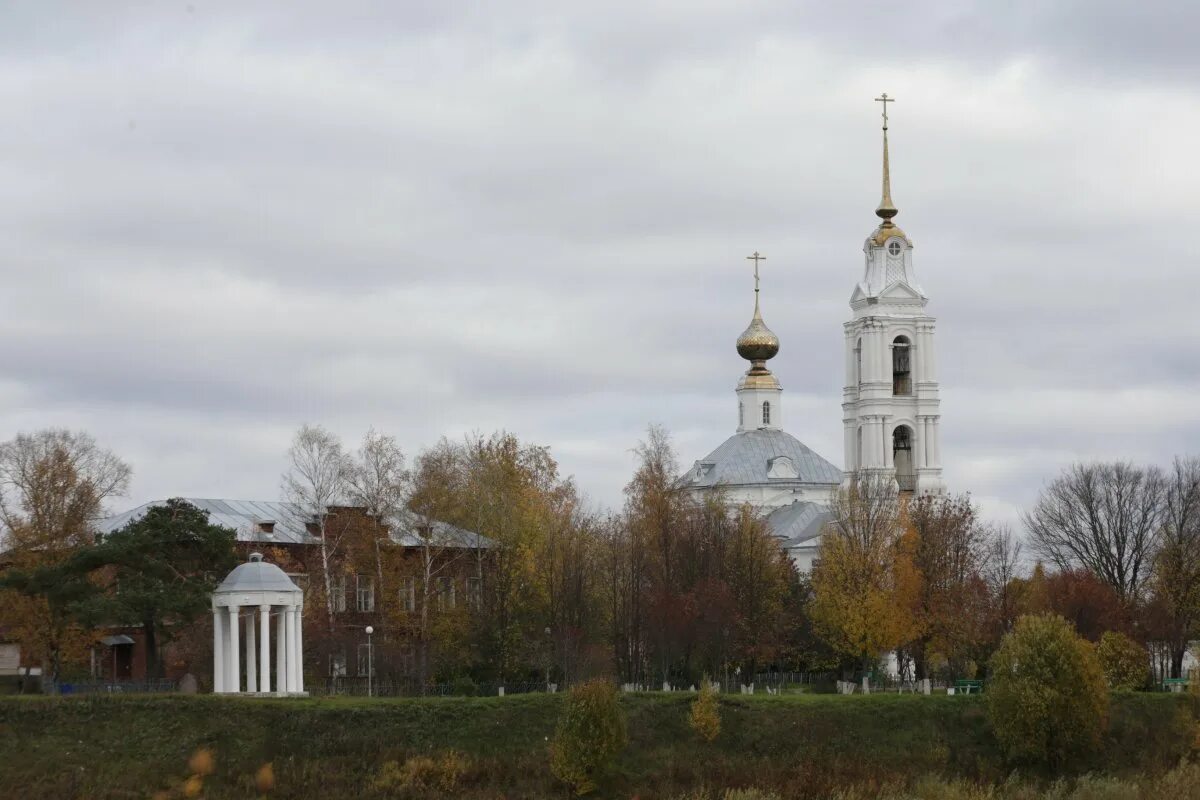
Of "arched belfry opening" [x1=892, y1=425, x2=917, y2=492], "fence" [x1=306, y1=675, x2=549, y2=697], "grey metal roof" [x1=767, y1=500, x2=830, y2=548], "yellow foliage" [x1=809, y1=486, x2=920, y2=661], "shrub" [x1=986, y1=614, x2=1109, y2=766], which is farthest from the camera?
"arched belfry opening" [x1=892, y1=425, x2=917, y2=492]

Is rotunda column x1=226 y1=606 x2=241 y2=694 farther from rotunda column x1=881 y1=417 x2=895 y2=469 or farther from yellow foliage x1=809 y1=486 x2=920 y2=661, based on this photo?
rotunda column x1=881 y1=417 x2=895 y2=469

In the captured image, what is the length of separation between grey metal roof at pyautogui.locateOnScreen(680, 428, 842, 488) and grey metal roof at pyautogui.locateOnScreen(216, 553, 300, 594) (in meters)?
44.3

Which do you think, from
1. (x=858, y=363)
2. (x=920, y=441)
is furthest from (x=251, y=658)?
(x=858, y=363)

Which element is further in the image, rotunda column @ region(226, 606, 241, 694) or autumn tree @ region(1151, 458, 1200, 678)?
→ autumn tree @ region(1151, 458, 1200, 678)

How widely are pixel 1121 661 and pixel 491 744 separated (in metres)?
20.8

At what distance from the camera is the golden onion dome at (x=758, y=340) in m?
98.5

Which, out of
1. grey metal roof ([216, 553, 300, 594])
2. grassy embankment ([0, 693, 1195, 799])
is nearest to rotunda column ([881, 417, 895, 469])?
grassy embankment ([0, 693, 1195, 799])

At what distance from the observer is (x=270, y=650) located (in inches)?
2224

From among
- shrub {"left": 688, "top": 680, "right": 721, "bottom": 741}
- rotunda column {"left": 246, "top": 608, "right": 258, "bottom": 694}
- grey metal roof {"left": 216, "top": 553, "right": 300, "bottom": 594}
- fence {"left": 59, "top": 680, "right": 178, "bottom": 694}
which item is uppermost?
grey metal roof {"left": 216, "top": 553, "right": 300, "bottom": 594}

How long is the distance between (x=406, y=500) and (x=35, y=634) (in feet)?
40.5

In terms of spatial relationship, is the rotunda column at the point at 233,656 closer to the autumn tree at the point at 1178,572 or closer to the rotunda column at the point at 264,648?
the rotunda column at the point at 264,648

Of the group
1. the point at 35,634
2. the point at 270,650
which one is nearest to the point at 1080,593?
the point at 270,650

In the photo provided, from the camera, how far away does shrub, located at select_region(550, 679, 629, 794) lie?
4500cm

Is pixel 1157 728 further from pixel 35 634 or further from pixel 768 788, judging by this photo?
pixel 35 634
